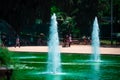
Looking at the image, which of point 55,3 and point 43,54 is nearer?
point 43,54

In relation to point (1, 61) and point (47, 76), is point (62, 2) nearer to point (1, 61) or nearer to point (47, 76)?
point (47, 76)

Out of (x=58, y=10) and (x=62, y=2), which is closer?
(x=62, y=2)

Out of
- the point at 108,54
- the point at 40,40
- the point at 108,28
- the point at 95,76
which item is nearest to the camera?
the point at 95,76

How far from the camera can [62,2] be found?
185ft

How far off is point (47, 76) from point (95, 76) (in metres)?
1.70

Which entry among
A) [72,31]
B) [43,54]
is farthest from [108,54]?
[72,31]

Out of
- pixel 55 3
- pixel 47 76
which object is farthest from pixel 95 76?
pixel 55 3

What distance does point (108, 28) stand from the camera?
60344 mm

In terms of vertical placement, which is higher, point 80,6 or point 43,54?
point 80,6

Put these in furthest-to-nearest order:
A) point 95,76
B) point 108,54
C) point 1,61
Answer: point 108,54, point 95,76, point 1,61

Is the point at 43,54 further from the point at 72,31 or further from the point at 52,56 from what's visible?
the point at 72,31

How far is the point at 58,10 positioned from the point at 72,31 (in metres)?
4.00

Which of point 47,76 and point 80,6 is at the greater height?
point 80,6

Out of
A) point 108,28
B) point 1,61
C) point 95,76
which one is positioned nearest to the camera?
point 1,61
